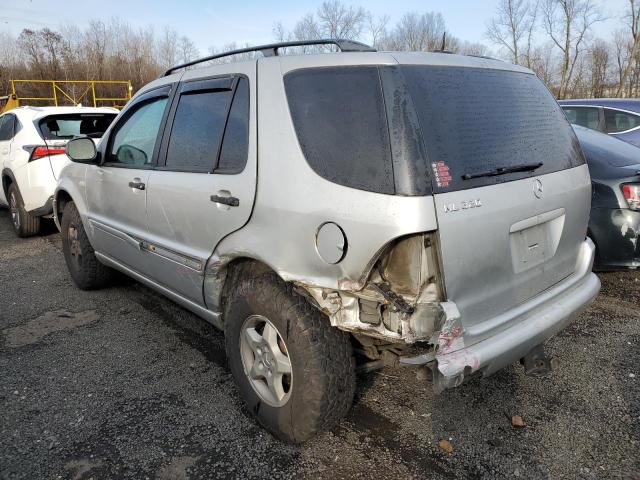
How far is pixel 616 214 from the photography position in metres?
3.82

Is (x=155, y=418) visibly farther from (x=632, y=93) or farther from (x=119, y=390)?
(x=632, y=93)

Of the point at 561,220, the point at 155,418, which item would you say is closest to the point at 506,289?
the point at 561,220

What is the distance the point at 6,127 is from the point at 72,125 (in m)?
1.16

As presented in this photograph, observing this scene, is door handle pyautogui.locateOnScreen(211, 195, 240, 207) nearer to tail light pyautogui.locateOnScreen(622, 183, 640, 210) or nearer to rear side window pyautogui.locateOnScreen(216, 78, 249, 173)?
rear side window pyautogui.locateOnScreen(216, 78, 249, 173)

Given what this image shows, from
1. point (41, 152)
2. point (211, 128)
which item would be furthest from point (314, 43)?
point (41, 152)

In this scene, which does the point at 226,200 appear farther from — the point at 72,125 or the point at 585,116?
the point at 585,116

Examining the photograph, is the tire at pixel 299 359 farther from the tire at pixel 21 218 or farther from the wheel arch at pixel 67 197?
the tire at pixel 21 218

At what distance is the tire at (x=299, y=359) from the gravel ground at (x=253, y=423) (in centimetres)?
18

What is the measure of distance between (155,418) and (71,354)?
1168 mm

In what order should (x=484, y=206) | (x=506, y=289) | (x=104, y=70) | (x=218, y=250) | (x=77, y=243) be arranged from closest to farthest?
(x=484, y=206)
(x=506, y=289)
(x=218, y=250)
(x=77, y=243)
(x=104, y=70)

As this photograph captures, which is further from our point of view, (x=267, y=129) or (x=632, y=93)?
(x=632, y=93)

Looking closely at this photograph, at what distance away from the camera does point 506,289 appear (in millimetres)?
2225

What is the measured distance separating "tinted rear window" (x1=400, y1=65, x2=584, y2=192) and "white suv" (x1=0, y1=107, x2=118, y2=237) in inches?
213

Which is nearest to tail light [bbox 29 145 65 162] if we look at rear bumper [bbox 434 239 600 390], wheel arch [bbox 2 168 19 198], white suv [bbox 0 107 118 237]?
white suv [bbox 0 107 118 237]
